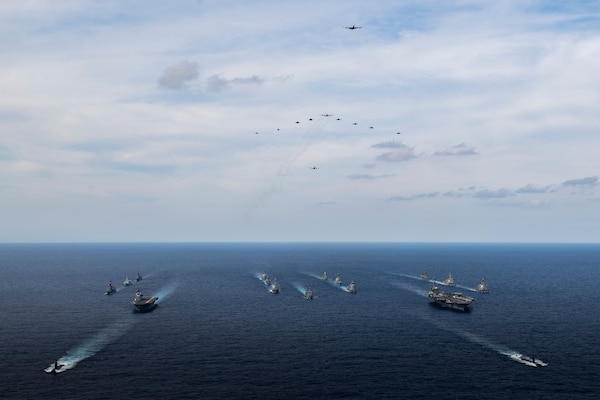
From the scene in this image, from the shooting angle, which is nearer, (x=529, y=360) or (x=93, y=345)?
(x=529, y=360)

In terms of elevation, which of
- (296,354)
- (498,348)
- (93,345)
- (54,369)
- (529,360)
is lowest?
(54,369)

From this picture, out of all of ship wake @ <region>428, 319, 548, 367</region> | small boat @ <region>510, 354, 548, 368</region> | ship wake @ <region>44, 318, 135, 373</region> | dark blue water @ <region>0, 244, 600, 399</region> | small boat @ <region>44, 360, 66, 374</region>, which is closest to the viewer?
dark blue water @ <region>0, 244, 600, 399</region>

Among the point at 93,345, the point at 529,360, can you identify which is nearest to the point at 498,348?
the point at 529,360

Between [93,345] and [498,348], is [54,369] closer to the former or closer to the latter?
[93,345]

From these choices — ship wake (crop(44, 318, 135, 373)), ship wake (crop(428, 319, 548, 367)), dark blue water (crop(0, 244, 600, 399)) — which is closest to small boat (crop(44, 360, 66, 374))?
ship wake (crop(44, 318, 135, 373))

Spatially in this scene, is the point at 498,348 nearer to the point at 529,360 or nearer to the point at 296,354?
the point at 529,360

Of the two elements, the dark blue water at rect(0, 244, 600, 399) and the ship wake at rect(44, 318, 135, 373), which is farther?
the ship wake at rect(44, 318, 135, 373)

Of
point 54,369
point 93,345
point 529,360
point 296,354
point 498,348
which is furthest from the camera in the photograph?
point 93,345

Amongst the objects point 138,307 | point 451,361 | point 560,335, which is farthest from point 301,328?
point 560,335

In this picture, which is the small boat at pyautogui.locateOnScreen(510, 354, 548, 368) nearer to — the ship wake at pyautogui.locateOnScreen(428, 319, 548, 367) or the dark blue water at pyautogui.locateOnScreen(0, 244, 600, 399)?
the ship wake at pyautogui.locateOnScreen(428, 319, 548, 367)

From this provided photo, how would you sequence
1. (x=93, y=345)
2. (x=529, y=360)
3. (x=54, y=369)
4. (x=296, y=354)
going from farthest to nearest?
(x=93, y=345)
(x=296, y=354)
(x=529, y=360)
(x=54, y=369)

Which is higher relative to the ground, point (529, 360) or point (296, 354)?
point (529, 360)

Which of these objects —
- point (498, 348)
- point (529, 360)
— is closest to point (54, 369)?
point (498, 348)
